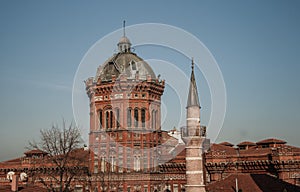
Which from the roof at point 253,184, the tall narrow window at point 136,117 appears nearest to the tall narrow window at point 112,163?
the tall narrow window at point 136,117

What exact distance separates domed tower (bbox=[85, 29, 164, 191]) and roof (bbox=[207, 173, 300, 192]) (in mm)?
12223

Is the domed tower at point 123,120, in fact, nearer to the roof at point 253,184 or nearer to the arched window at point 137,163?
the arched window at point 137,163

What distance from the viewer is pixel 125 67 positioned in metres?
64.9

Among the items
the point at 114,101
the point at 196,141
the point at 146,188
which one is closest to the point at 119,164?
the point at 146,188

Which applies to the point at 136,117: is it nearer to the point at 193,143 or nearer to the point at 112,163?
the point at 112,163

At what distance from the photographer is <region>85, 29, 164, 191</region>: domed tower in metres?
61.7

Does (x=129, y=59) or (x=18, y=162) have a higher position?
(x=129, y=59)

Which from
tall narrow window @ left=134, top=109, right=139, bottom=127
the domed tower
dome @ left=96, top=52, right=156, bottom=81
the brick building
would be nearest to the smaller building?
the brick building

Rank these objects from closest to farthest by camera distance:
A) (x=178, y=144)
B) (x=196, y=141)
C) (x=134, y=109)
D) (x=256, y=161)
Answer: (x=196, y=141) < (x=256, y=161) < (x=134, y=109) < (x=178, y=144)

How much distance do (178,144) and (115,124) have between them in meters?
13.2

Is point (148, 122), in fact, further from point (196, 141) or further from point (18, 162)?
point (18, 162)

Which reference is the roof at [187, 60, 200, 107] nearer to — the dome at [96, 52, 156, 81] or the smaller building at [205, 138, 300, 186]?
the smaller building at [205, 138, 300, 186]

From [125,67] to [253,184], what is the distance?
24779 mm

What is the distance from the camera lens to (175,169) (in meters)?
64.9
